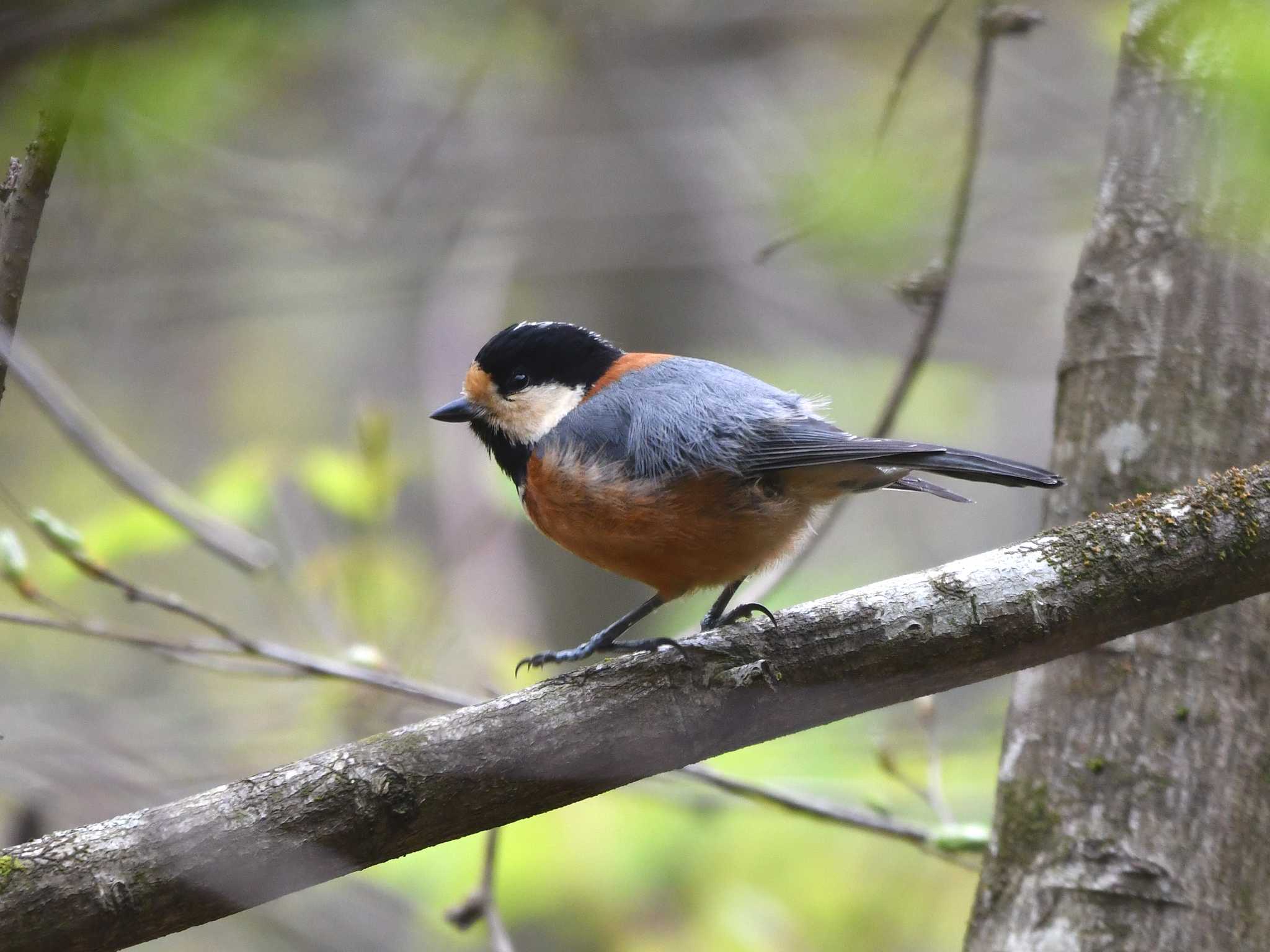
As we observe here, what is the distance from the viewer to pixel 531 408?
3129mm

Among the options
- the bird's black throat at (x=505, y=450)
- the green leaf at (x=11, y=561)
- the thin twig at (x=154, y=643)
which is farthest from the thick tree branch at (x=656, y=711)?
the green leaf at (x=11, y=561)

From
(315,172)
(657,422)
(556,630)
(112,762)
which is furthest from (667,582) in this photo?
(315,172)

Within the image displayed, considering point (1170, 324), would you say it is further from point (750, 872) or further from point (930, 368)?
point (930, 368)

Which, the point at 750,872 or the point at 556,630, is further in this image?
the point at 556,630

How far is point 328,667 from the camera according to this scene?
302cm

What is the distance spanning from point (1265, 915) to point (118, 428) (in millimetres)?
7076

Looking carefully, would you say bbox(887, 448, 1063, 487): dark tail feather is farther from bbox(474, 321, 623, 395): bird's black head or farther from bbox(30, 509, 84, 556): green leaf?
bbox(30, 509, 84, 556): green leaf

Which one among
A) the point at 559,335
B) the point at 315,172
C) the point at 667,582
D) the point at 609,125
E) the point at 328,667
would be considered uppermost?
the point at 609,125

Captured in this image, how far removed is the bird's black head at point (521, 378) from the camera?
10.3ft

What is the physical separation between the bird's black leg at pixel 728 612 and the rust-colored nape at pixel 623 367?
614 mm

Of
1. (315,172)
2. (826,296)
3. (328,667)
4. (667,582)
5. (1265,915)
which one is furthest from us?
(826,296)

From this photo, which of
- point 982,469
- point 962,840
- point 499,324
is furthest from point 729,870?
point 499,324

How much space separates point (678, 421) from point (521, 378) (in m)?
0.63

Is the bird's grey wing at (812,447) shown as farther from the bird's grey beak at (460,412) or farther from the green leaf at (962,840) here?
the green leaf at (962,840)
